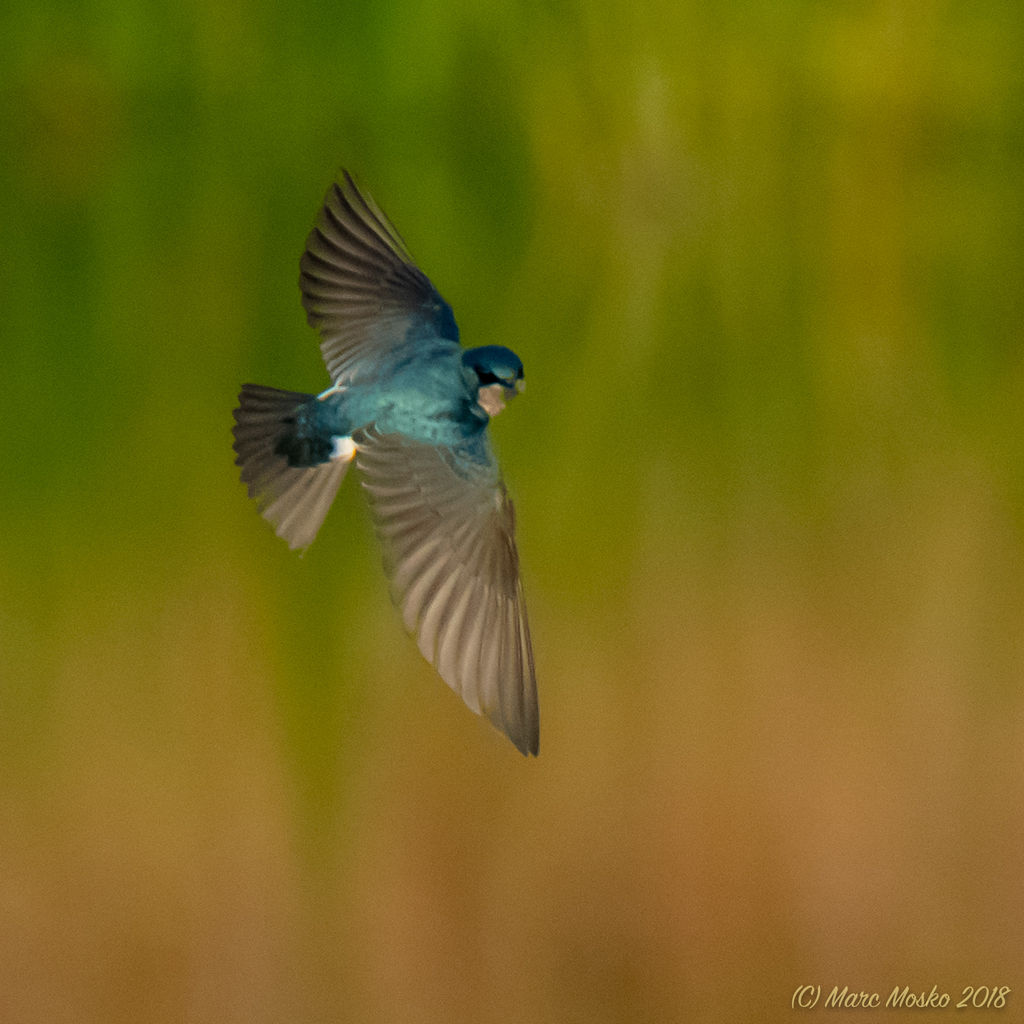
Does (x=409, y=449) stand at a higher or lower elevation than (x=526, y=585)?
higher

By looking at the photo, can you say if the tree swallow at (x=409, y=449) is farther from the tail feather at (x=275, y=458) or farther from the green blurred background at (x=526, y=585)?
the green blurred background at (x=526, y=585)

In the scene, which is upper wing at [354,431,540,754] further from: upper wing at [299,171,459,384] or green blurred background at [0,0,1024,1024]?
green blurred background at [0,0,1024,1024]

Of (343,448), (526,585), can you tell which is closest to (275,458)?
(343,448)

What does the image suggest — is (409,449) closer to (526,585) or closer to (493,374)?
(493,374)

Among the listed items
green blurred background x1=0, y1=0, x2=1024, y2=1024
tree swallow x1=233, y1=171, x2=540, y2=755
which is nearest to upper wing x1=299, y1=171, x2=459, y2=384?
A: tree swallow x1=233, y1=171, x2=540, y2=755

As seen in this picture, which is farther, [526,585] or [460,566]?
[526,585]

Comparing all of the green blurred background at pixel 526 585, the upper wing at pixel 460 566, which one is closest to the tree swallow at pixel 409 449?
the upper wing at pixel 460 566
